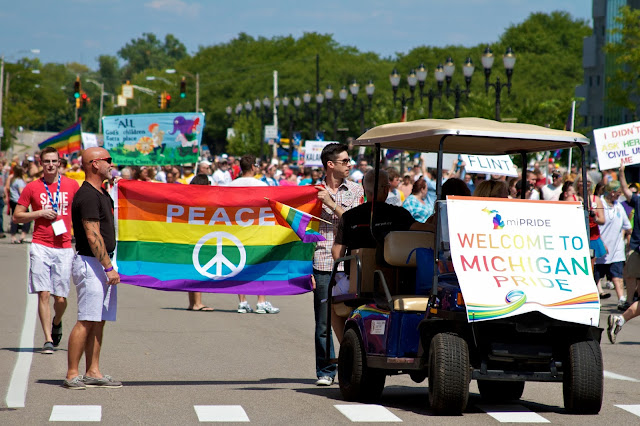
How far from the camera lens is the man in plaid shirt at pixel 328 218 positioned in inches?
375

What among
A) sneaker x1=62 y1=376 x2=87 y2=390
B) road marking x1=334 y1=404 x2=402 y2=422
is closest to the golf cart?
road marking x1=334 y1=404 x2=402 y2=422

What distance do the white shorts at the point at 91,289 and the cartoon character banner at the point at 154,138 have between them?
15.2 metres

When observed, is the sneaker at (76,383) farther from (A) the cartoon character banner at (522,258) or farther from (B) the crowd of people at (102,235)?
(A) the cartoon character banner at (522,258)

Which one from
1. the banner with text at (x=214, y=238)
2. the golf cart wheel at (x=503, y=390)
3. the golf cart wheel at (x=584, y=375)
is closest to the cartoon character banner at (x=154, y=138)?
the banner with text at (x=214, y=238)

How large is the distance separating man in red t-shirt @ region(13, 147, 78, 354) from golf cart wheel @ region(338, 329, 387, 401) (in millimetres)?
3723

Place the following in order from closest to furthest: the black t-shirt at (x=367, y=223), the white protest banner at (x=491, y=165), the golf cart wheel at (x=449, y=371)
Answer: the golf cart wheel at (x=449, y=371)
the black t-shirt at (x=367, y=223)
the white protest banner at (x=491, y=165)

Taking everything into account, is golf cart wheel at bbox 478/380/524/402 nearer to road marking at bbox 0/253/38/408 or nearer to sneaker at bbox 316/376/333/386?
sneaker at bbox 316/376/333/386

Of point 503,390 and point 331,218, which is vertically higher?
point 331,218

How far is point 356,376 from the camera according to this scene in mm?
8555

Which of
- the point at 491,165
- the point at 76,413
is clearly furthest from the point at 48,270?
the point at 491,165

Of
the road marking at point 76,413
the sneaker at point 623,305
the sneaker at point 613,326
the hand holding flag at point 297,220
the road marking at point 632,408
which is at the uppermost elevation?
the hand holding flag at point 297,220

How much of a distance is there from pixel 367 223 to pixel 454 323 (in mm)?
1504

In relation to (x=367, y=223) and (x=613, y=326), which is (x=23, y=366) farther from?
(x=613, y=326)

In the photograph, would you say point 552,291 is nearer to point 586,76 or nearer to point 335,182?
point 335,182
